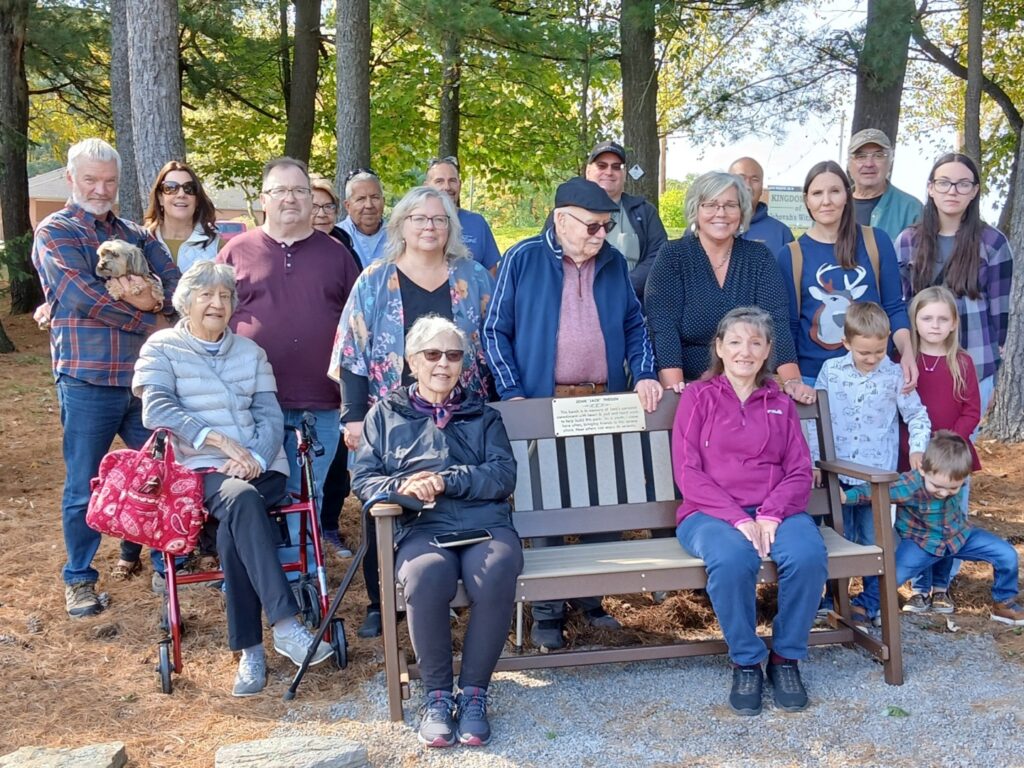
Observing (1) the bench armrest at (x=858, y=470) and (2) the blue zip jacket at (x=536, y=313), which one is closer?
(1) the bench armrest at (x=858, y=470)

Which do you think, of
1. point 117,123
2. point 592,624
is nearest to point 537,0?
point 117,123

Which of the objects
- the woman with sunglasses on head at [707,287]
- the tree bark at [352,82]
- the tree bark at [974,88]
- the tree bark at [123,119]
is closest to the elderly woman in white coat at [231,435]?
the woman with sunglasses on head at [707,287]

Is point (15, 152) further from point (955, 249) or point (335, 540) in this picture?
point (955, 249)

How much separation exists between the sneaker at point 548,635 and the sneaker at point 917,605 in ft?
5.75

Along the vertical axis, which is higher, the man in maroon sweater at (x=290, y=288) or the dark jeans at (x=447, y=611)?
the man in maroon sweater at (x=290, y=288)

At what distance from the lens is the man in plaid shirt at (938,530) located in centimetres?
460

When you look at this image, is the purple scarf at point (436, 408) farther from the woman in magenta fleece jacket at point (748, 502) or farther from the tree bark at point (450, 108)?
the tree bark at point (450, 108)

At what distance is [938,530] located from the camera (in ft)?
15.4

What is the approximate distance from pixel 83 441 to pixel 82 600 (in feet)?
2.63

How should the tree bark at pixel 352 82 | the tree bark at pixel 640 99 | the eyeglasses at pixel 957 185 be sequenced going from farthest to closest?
the tree bark at pixel 640 99 < the tree bark at pixel 352 82 < the eyeglasses at pixel 957 185

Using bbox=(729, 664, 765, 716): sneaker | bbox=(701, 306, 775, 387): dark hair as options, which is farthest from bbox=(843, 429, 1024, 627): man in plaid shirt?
bbox=(729, 664, 765, 716): sneaker

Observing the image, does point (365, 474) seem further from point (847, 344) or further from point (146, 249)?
point (847, 344)

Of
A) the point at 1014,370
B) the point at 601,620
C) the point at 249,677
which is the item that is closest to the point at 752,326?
the point at 601,620

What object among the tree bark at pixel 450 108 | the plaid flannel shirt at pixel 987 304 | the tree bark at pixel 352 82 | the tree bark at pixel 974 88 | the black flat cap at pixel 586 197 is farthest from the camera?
the tree bark at pixel 450 108
